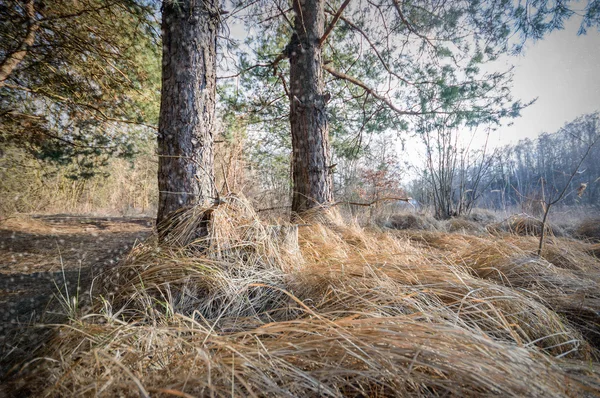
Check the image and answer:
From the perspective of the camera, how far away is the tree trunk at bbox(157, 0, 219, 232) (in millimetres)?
1333

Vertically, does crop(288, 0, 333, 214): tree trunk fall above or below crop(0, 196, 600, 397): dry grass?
above

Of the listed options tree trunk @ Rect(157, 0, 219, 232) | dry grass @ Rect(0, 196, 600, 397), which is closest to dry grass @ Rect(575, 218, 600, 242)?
dry grass @ Rect(0, 196, 600, 397)

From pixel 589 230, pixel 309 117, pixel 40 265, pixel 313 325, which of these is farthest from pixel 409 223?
pixel 40 265

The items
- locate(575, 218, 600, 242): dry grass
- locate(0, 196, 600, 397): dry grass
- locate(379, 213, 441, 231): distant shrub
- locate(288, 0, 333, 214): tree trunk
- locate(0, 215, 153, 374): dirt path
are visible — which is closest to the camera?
locate(0, 196, 600, 397): dry grass

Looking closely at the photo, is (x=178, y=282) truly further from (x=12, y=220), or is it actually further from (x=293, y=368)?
(x=12, y=220)

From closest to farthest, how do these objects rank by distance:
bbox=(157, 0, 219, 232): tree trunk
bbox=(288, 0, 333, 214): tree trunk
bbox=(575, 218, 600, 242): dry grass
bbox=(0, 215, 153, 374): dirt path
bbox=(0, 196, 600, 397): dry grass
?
bbox=(0, 196, 600, 397): dry grass < bbox=(0, 215, 153, 374): dirt path < bbox=(157, 0, 219, 232): tree trunk < bbox=(288, 0, 333, 214): tree trunk < bbox=(575, 218, 600, 242): dry grass

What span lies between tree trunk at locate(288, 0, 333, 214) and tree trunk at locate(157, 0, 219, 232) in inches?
50.2

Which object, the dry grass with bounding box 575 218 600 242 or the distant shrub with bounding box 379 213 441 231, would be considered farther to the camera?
the distant shrub with bounding box 379 213 441 231

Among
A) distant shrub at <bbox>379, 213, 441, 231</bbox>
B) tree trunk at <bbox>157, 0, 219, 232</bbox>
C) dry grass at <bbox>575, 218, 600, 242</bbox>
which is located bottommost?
dry grass at <bbox>575, 218, 600, 242</bbox>

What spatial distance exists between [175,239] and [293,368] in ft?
3.22

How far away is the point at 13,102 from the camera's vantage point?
7.16 ft

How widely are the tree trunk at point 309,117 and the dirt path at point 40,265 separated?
1.63 meters

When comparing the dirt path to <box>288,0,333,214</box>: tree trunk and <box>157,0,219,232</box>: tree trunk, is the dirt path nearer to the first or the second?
<box>157,0,219,232</box>: tree trunk

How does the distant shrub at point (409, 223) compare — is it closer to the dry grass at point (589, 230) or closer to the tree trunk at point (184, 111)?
the dry grass at point (589, 230)
